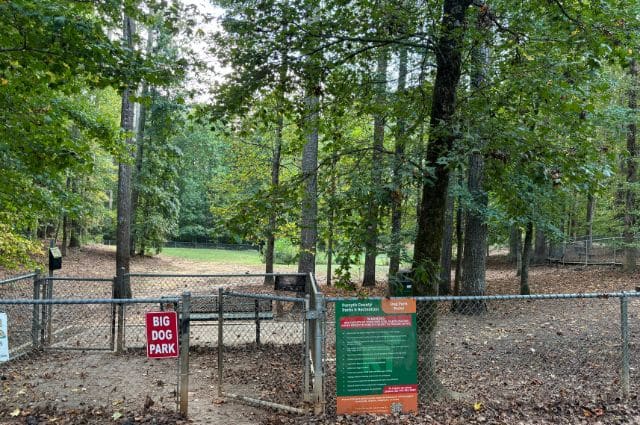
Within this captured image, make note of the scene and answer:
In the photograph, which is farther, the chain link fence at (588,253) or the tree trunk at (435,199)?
the chain link fence at (588,253)

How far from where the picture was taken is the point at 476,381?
20.9 ft

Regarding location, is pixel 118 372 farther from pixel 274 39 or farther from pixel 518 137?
pixel 518 137

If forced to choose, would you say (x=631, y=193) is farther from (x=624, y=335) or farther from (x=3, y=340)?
(x=3, y=340)

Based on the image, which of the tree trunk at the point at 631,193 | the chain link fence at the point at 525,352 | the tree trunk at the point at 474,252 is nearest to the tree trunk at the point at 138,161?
the tree trunk at the point at 474,252

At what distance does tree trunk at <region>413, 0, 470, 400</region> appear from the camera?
5270 millimetres

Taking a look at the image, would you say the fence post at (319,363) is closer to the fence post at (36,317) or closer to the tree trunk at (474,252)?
the fence post at (36,317)

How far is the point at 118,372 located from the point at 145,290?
10292mm

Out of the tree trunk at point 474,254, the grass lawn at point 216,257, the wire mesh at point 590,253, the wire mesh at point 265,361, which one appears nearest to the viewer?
the wire mesh at point 265,361

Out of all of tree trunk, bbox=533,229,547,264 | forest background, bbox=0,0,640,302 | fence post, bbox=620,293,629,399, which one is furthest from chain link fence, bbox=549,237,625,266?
forest background, bbox=0,0,640,302

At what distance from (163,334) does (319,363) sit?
65.1 inches

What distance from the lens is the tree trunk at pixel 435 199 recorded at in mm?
5270

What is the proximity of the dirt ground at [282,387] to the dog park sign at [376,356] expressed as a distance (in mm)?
165

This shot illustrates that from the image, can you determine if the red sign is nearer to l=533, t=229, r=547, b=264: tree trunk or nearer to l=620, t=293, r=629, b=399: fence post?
l=620, t=293, r=629, b=399: fence post

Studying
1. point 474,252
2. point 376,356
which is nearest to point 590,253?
point 474,252
